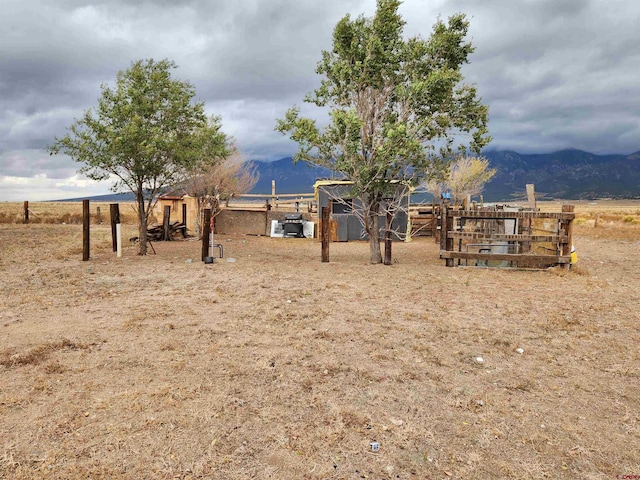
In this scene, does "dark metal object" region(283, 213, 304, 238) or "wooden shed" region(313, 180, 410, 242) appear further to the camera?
"dark metal object" region(283, 213, 304, 238)

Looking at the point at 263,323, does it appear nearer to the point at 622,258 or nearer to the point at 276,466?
the point at 276,466

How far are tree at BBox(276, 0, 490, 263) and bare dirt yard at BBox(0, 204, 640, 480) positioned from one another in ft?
15.3

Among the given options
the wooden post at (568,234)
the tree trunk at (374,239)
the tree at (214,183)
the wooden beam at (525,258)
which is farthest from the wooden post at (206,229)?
the wooden post at (568,234)

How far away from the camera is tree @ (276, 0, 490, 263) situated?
40.2ft

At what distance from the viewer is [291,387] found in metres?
A: 4.58

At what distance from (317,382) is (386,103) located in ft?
35.0

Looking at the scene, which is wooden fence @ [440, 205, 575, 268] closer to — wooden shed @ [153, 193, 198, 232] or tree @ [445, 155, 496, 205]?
wooden shed @ [153, 193, 198, 232]

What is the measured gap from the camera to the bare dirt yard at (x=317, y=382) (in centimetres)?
333

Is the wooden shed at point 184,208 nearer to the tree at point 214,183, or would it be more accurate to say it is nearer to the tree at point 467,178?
the tree at point 214,183

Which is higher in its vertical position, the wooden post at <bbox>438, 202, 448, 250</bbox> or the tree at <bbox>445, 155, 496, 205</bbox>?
the tree at <bbox>445, 155, 496, 205</bbox>

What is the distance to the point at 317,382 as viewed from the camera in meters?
4.71

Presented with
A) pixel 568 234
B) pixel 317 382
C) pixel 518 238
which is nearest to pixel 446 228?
pixel 518 238

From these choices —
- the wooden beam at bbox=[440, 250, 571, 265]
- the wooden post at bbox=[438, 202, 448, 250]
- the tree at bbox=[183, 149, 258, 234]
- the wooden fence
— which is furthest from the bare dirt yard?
the tree at bbox=[183, 149, 258, 234]

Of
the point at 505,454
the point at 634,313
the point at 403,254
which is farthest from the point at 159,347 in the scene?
the point at 403,254
